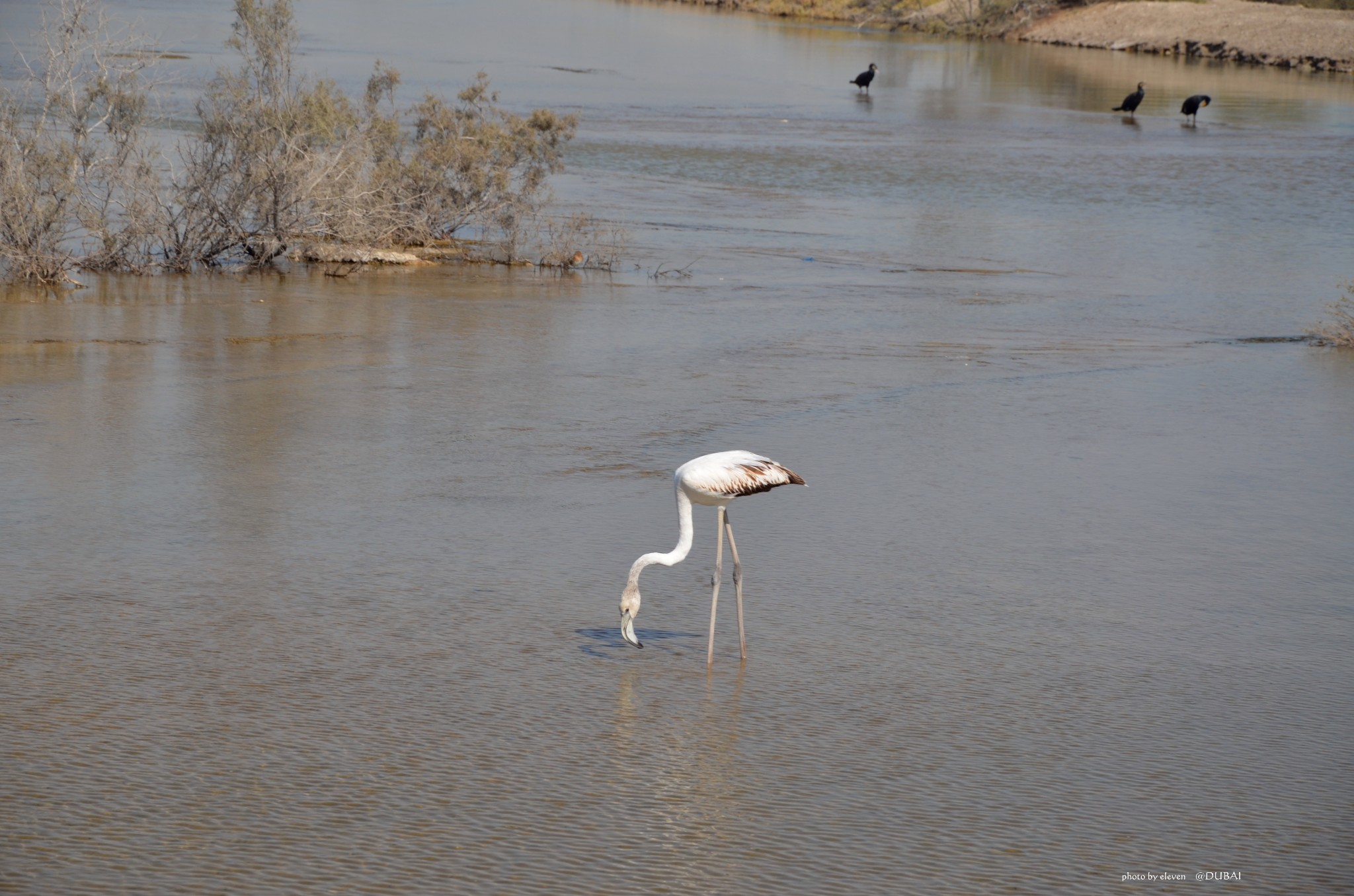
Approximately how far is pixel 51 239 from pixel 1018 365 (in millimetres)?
8095

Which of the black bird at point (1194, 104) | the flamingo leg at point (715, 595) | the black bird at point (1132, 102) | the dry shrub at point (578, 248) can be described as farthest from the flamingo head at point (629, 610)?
the black bird at point (1132, 102)

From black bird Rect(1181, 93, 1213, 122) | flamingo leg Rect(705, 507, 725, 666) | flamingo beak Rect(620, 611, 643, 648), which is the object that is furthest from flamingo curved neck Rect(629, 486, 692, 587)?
black bird Rect(1181, 93, 1213, 122)

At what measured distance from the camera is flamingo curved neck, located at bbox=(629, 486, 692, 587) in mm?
5586

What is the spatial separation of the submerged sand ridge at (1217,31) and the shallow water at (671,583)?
39.9 metres

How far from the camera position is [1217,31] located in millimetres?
55938

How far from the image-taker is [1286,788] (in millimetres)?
4996

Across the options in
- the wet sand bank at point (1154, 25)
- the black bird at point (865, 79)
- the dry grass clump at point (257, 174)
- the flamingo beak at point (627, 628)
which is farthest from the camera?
the wet sand bank at point (1154, 25)

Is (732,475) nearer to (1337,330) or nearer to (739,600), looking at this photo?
(739,600)

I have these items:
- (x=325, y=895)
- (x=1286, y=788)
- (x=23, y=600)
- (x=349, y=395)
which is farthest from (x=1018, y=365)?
(x=325, y=895)

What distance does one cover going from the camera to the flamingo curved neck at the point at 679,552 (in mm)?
5586

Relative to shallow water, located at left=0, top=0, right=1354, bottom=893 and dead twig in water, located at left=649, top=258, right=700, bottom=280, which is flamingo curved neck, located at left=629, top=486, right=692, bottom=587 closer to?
shallow water, located at left=0, top=0, right=1354, bottom=893

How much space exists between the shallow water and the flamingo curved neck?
432mm

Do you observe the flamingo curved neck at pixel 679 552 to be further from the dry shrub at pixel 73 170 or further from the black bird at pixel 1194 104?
the black bird at pixel 1194 104

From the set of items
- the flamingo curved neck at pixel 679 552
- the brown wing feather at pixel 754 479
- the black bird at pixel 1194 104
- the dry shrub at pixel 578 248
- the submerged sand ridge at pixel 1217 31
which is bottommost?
the flamingo curved neck at pixel 679 552
